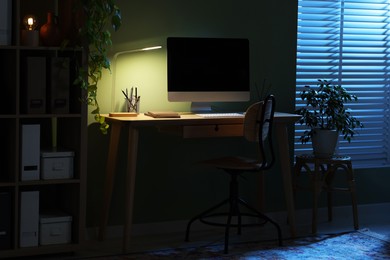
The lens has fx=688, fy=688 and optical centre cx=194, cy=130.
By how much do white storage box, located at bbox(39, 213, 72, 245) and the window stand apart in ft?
6.49

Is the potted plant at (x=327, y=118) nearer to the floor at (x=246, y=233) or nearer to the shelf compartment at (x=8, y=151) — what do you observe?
the floor at (x=246, y=233)

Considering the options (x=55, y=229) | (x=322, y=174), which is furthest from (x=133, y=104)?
(x=322, y=174)

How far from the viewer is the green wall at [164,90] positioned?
14.5 feet

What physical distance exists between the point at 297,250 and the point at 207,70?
1.30m

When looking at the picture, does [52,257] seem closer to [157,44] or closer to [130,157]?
[130,157]

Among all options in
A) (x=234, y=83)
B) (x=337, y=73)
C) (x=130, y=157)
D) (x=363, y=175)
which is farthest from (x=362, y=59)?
(x=130, y=157)

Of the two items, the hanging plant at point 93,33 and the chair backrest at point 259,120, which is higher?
the hanging plant at point 93,33

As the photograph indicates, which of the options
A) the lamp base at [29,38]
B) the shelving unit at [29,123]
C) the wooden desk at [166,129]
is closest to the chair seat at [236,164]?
the wooden desk at [166,129]

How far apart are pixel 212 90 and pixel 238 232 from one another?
963 mm

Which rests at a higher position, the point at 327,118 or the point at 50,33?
the point at 50,33

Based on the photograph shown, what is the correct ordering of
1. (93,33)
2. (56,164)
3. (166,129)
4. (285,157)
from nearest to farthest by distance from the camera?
(93,33)
(56,164)
(166,129)
(285,157)

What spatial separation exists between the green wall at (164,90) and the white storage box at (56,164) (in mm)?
464

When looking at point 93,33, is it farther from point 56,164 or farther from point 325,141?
point 325,141

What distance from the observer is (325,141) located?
15.6 ft
